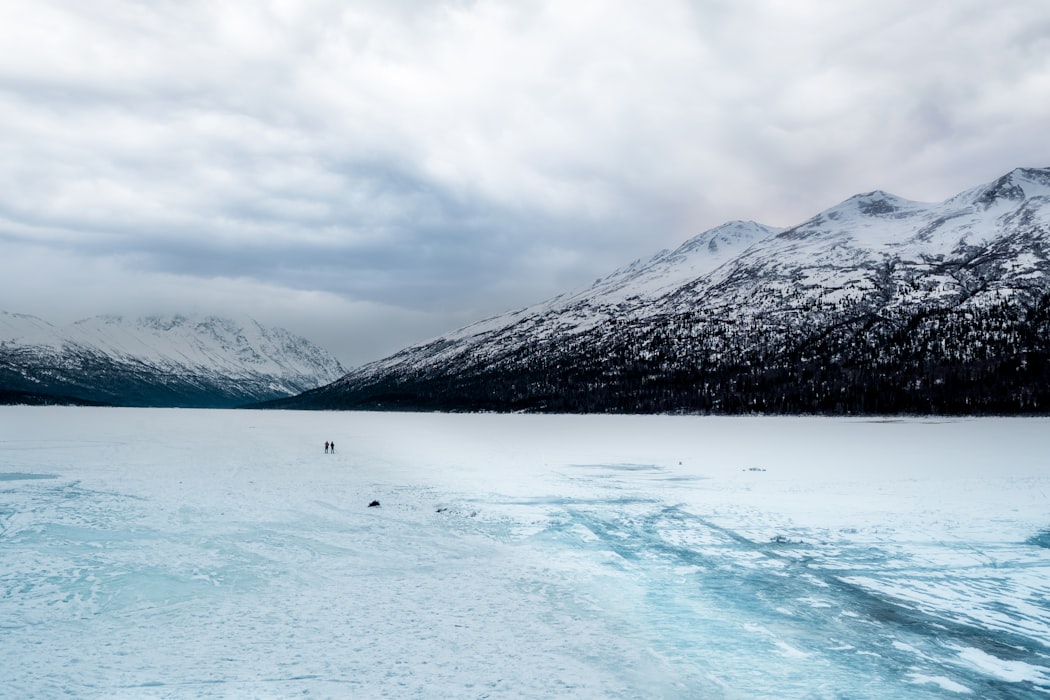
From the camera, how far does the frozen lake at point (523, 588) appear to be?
1071 cm

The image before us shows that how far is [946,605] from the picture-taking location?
580 inches

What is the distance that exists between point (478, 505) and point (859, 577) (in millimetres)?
14683

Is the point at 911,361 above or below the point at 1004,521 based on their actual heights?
above

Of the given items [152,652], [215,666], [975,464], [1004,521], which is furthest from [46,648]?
[975,464]

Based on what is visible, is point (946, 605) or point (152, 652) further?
point (946, 605)

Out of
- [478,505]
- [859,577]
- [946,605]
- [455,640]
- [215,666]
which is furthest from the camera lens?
[478,505]

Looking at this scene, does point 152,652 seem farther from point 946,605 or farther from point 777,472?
point 777,472

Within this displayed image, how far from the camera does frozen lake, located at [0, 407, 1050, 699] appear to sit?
35.1 feet

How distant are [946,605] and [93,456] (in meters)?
48.6

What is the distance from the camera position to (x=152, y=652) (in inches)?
449

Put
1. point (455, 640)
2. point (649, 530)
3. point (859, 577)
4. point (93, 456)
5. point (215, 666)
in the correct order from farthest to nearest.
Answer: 1. point (93, 456)
2. point (649, 530)
3. point (859, 577)
4. point (455, 640)
5. point (215, 666)

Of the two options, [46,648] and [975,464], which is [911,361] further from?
[46,648]

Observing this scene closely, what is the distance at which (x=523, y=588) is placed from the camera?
15.8m

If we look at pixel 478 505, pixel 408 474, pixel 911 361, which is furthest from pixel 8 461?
pixel 911 361
